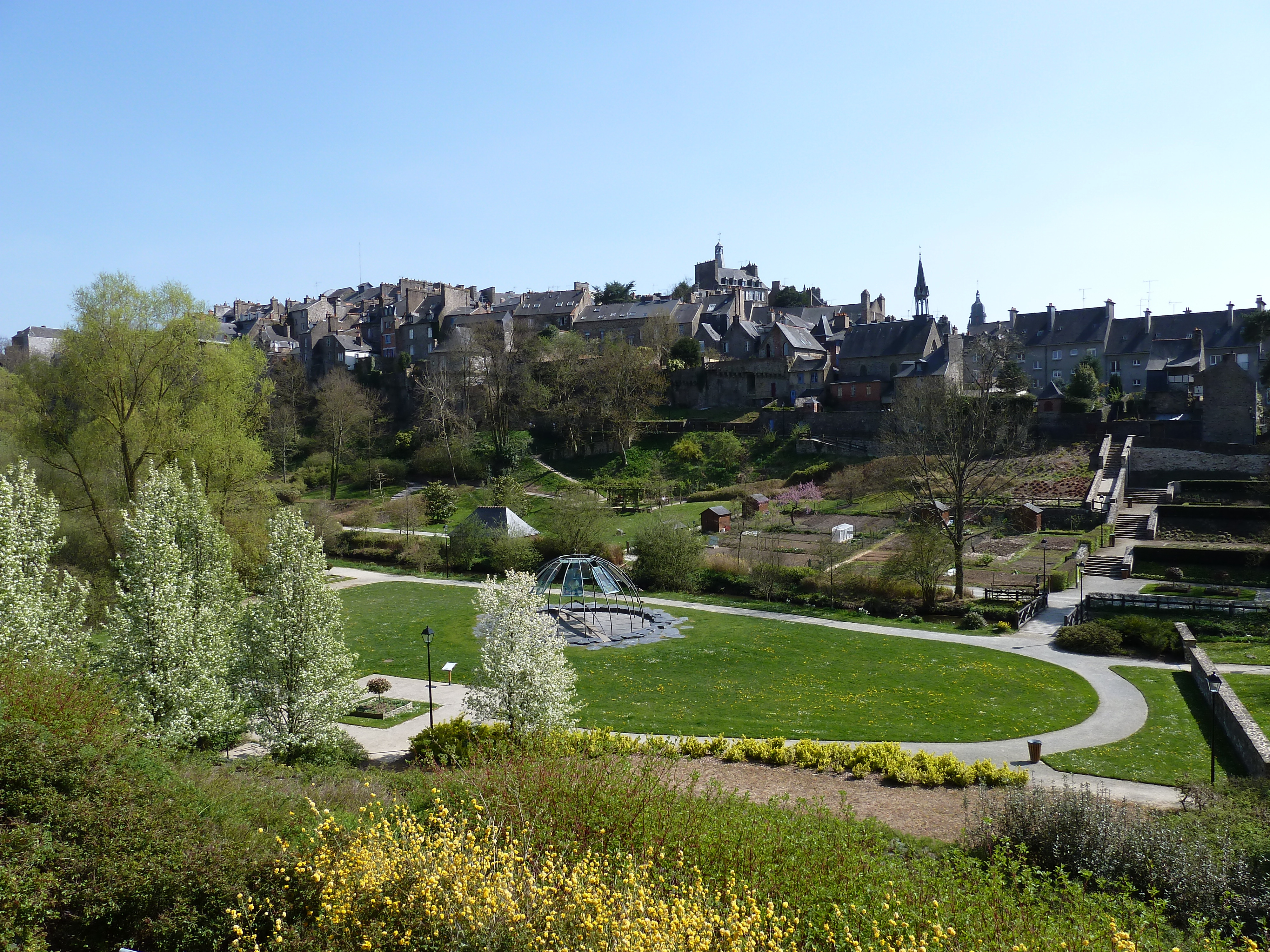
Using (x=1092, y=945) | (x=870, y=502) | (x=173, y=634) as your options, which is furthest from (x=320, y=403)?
(x=1092, y=945)

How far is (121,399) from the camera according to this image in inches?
1063

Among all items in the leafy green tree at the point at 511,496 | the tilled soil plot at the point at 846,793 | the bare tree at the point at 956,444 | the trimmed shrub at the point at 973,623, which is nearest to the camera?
the tilled soil plot at the point at 846,793

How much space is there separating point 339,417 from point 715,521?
32.2 meters

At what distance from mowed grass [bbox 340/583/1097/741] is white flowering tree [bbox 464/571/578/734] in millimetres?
3725

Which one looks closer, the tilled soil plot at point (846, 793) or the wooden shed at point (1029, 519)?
the tilled soil plot at point (846, 793)

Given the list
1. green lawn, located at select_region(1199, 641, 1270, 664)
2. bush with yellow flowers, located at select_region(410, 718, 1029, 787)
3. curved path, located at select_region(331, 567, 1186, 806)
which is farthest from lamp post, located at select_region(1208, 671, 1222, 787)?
green lawn, located at select_region(1199, 641, 1270, 664)

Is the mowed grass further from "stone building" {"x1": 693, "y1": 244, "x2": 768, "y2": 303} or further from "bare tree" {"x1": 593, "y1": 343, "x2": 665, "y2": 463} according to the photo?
"stone building" {"x1": 693, "y1": 244, "x2": 768, "y2": 303}

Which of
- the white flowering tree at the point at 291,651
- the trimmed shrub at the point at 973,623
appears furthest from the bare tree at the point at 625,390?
the white flowering tree at the point at 291,651

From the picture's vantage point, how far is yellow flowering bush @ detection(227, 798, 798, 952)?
7.50m

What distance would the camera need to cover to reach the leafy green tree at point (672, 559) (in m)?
35.3

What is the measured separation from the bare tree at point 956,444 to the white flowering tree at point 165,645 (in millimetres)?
25879

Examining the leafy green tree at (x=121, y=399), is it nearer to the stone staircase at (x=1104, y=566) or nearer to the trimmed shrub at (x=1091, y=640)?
the trimmed shrub at (x=1091, y=640)

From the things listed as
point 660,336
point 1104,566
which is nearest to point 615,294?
point 660,336

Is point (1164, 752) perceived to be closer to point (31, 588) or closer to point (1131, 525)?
point (31, 588)
